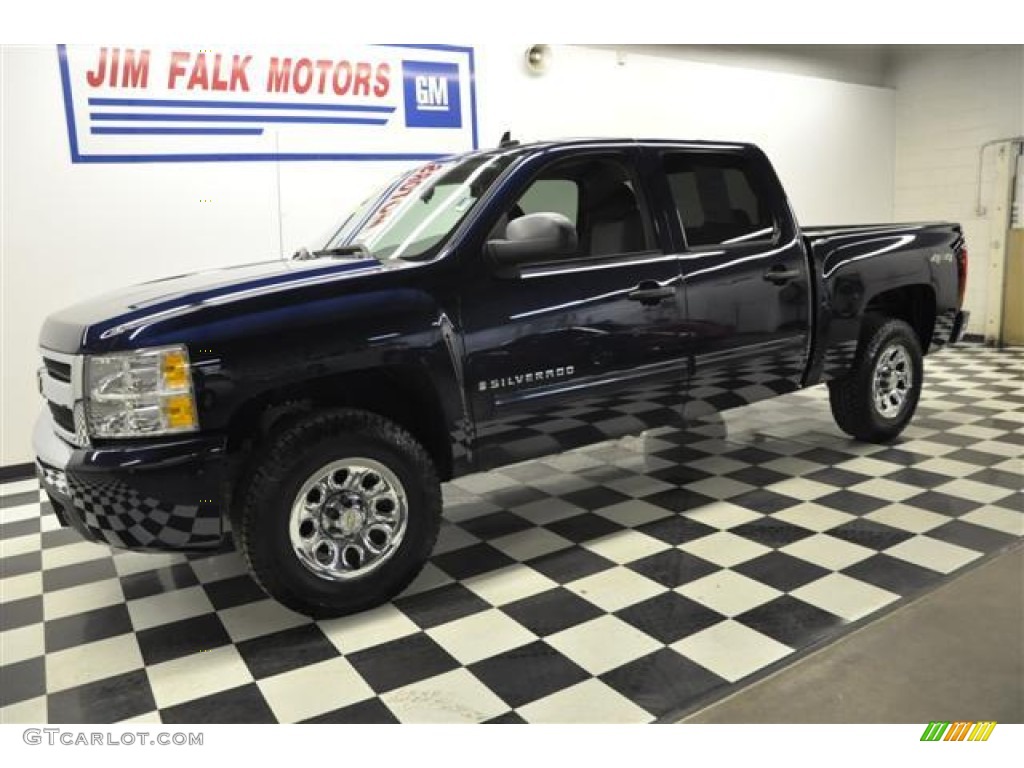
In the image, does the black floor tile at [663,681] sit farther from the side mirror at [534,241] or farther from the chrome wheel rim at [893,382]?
the chrome wheel rim at [893,382]

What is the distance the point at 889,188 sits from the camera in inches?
353

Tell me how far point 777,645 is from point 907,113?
8358 millimetres

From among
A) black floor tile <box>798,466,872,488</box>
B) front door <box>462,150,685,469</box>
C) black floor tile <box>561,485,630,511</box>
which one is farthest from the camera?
black floor tile <box>798,466,872,488</box>

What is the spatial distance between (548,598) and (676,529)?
820 mm

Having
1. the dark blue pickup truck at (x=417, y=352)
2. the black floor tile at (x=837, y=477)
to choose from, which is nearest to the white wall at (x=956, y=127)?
the black floor tile at (x=837, y=477)

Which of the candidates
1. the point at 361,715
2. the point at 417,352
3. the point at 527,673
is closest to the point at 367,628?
the point at 361,715

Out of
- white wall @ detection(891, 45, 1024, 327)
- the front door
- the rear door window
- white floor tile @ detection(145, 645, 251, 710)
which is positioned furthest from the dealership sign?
white wall @ detection(891, 45, 1024, 327)

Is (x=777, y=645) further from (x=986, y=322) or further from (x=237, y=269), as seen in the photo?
(x=986, y=322)

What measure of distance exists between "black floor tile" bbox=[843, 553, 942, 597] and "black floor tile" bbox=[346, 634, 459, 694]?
4.87 feet

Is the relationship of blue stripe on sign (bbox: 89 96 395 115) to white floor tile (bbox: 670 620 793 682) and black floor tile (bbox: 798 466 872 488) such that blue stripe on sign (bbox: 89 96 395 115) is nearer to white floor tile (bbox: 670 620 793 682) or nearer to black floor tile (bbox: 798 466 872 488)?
black floor tile (bbox: 798 466 872 488)

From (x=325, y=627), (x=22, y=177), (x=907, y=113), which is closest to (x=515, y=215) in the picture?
(x=325, y=627)

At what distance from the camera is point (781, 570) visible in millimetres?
2830

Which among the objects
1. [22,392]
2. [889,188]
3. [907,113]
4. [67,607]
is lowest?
[67,607]

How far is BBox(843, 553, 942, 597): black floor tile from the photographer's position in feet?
8.68
